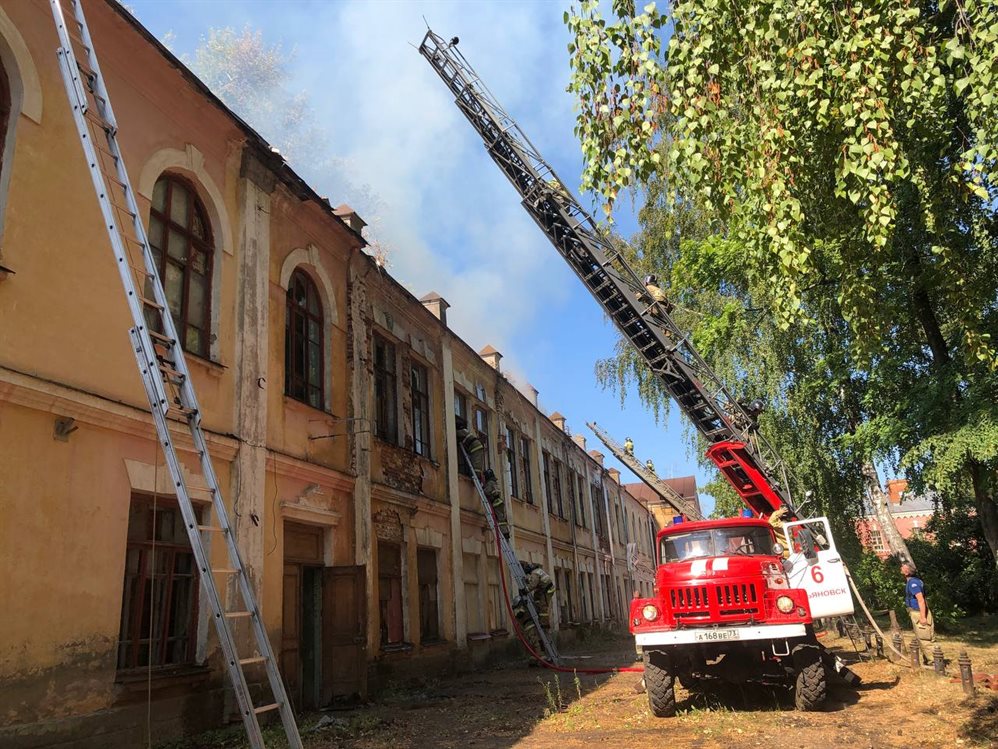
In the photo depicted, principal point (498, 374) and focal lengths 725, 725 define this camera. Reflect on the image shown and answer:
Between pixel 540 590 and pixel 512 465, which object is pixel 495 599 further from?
pixel 512 465

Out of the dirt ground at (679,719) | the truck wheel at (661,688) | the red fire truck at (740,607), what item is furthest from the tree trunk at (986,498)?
the truck wheel at (661,688)

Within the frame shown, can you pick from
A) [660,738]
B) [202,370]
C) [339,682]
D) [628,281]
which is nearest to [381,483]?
[339,682]

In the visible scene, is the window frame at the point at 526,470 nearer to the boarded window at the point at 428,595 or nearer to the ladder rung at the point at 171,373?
the boarded window at the point at 428,595

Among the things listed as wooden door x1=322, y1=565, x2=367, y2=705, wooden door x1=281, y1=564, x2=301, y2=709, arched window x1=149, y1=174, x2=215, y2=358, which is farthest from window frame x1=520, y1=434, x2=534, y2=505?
arched window x1=149, y1=174, x2=215, y2=358

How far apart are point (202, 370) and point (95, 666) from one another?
11.2ft

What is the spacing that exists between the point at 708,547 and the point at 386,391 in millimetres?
6717

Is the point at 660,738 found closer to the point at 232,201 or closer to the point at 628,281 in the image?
the point at 628,281

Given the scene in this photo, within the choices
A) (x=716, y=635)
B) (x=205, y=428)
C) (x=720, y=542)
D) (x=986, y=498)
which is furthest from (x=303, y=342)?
(x=986, y=498)

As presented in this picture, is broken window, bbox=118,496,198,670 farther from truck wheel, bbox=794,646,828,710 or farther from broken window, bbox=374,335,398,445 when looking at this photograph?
truck wheel, bbox=794,646,828,710

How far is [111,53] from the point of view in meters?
8.20

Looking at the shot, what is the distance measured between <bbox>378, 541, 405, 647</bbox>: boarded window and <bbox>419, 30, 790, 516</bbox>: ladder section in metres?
5.59

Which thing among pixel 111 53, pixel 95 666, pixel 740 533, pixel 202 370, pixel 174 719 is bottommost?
pixel 174 719

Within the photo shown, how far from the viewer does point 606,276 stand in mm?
11945

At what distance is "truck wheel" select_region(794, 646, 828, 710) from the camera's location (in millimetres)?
7938
